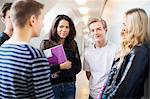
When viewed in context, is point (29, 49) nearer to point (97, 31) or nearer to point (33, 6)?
point (33, 6)

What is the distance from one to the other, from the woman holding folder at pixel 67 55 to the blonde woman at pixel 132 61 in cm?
57

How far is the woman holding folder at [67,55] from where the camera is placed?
197cm

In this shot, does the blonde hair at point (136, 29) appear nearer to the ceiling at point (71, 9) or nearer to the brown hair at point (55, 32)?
the brown hair at point (55, 32)

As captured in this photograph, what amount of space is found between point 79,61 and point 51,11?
47.8 inches

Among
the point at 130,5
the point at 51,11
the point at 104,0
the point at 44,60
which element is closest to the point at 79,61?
the point at 130,5

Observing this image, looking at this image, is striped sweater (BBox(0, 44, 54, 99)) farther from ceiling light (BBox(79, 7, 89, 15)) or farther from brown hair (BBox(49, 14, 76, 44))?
ceiling light (BBox(79, 7, 89, 15))

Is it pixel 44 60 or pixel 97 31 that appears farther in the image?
pixel 97 31

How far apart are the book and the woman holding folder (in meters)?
0.10

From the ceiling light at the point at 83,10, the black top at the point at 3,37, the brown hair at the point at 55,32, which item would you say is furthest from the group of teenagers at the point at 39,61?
the ceiling light at the point at 83,10

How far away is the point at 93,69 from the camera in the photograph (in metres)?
2.02

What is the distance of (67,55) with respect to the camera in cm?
202

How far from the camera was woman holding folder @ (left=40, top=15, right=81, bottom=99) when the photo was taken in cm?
197

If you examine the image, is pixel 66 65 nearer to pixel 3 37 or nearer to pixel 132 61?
pixel 3 37

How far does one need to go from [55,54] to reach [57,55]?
23mm
